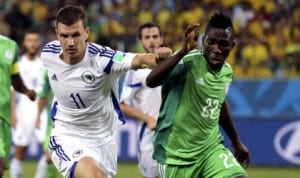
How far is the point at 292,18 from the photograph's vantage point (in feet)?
73.0

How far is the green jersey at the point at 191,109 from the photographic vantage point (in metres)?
8.74

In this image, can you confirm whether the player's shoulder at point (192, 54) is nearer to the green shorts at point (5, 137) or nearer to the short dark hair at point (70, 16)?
the short dark hair at point (70, 16)

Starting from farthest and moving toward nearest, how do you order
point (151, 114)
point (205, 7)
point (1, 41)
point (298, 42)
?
1. point (205, 7)
2. point (298, 42)
3. point (151, 114)
4. point (1, 41)

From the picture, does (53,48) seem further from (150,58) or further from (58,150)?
(150,58)

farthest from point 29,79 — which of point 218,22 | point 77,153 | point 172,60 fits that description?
point 172,60

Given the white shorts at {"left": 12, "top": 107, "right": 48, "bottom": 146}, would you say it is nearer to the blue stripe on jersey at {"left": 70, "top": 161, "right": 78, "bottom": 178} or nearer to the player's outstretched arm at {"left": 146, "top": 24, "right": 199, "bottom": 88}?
the blue stripe on jersey at {"left": 70, "top": 161, "right": 78, "bottom": 178}

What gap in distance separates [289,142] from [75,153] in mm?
9538

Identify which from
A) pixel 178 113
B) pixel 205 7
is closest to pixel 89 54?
pixel 178 113

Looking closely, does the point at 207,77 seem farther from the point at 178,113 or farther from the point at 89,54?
the point at 89,54

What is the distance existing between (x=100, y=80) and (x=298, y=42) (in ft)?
42.4

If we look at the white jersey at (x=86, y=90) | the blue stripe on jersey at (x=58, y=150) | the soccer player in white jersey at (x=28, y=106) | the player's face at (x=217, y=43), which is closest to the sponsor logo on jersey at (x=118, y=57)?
the white jersey at (x=86, y=90)

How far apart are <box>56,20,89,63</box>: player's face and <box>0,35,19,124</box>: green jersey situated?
128cm

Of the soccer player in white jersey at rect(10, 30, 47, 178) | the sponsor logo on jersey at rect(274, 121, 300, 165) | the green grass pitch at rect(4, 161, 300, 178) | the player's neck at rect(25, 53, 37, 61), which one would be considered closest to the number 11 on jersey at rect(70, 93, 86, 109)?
the soccer player in white jersey at rect(10, 30, 47, 178)

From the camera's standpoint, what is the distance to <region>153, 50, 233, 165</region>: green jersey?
874 cm
